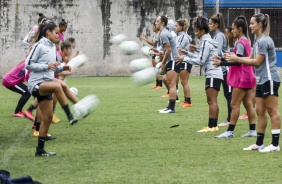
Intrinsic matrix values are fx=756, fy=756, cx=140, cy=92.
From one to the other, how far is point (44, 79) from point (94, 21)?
21142mm

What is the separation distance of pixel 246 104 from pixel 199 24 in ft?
5.45

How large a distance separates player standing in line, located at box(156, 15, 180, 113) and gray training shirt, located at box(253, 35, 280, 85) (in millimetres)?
5085

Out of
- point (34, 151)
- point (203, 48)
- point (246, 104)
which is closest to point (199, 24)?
point (203, 48)

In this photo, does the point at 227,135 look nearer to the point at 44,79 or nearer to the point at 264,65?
the point at 264,65

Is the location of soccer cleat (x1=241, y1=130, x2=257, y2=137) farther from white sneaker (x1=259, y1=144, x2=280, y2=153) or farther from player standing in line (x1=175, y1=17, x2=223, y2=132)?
white sneaker (x1=259, y1=144, x2=280, y2=153)

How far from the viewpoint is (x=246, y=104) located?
12.3 m

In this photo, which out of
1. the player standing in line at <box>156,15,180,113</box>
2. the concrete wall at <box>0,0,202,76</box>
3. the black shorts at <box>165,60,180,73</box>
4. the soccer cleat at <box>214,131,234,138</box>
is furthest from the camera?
the concrete wall at <box>0,0,202,76</box>

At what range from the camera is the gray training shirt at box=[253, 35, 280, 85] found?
10.3m

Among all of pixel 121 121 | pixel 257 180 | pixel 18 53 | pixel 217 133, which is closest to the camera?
pixel 257 180

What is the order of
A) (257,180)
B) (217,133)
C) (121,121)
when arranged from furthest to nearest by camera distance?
(121,121) < (217,133) < (257,180)

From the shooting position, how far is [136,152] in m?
10.7

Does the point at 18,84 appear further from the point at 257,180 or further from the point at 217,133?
the point at 257,180

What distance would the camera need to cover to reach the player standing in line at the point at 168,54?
50.6 ft

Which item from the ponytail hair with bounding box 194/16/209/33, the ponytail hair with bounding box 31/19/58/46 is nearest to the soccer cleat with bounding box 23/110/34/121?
the ponytail hair with bounding box 194/16/209/33
